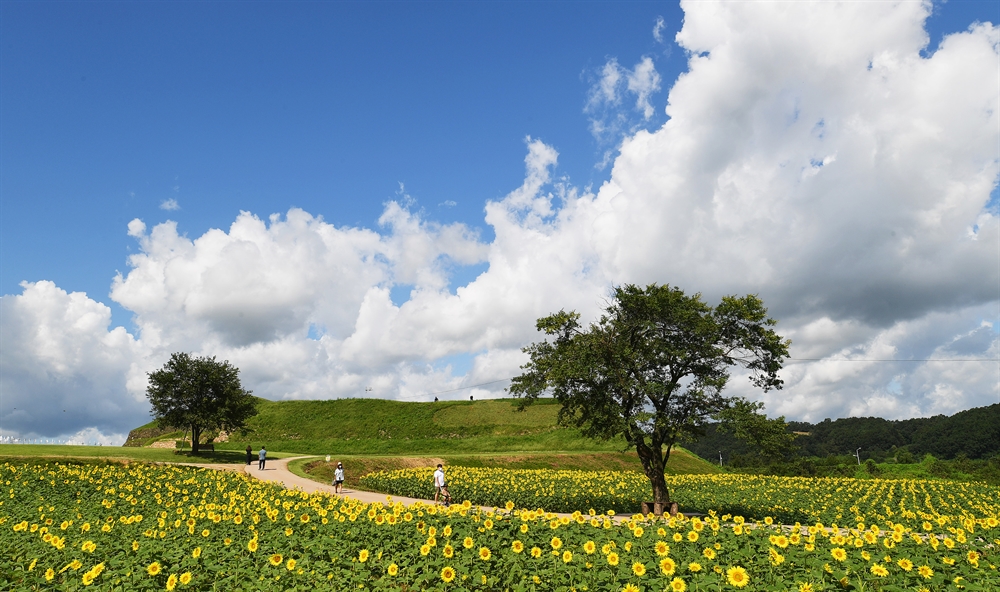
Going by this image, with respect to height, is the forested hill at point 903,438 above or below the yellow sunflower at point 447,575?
below

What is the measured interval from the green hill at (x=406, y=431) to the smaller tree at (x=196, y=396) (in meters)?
9.49

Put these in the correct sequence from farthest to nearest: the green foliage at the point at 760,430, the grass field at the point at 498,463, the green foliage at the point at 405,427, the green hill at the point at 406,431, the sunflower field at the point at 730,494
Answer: the green foliage at the point at 405,427 < the green hill at the point at 406,431 < the grass field at the point at 498,463 < the sunflower field at the point at 730,494 < the green foliage at the point at 760,430

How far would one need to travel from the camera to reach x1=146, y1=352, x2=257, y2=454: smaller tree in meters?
44.8

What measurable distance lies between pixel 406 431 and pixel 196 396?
3060 cm

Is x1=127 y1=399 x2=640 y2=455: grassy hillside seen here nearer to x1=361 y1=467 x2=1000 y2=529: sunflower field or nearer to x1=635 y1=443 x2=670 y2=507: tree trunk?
x1=361 y1=467 x2=1000 y2=529: sunflower field

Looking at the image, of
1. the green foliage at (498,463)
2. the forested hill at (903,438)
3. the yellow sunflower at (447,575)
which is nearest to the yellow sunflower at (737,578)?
the yellow sunflower at (447,575)

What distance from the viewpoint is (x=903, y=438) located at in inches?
4776

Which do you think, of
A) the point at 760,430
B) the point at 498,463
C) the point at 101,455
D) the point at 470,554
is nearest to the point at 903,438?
the point at 498,463

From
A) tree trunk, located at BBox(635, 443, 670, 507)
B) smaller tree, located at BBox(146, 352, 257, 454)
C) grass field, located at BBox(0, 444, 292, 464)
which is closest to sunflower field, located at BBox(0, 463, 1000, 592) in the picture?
tree trunk, located at BBox(635, 443, 670, 507)

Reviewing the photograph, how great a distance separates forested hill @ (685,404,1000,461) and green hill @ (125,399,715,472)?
3820cm

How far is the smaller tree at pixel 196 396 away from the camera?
44.8 m

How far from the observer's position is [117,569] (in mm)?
8797

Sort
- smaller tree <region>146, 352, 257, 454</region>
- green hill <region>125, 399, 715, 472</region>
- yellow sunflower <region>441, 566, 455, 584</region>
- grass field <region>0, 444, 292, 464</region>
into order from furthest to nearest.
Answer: green hill <region>125, 399, 715, 472</region>, smaller tree <region>146, 352, 257, 454</region>, grass field <region>0, 444, 292, 464</region>, yellow sunflower <region>441, 566, 455, 584</region>

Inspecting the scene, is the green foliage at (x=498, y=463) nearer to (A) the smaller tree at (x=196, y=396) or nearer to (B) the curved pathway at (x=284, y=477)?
(B) the curved pathway at (x=284, y=477)
